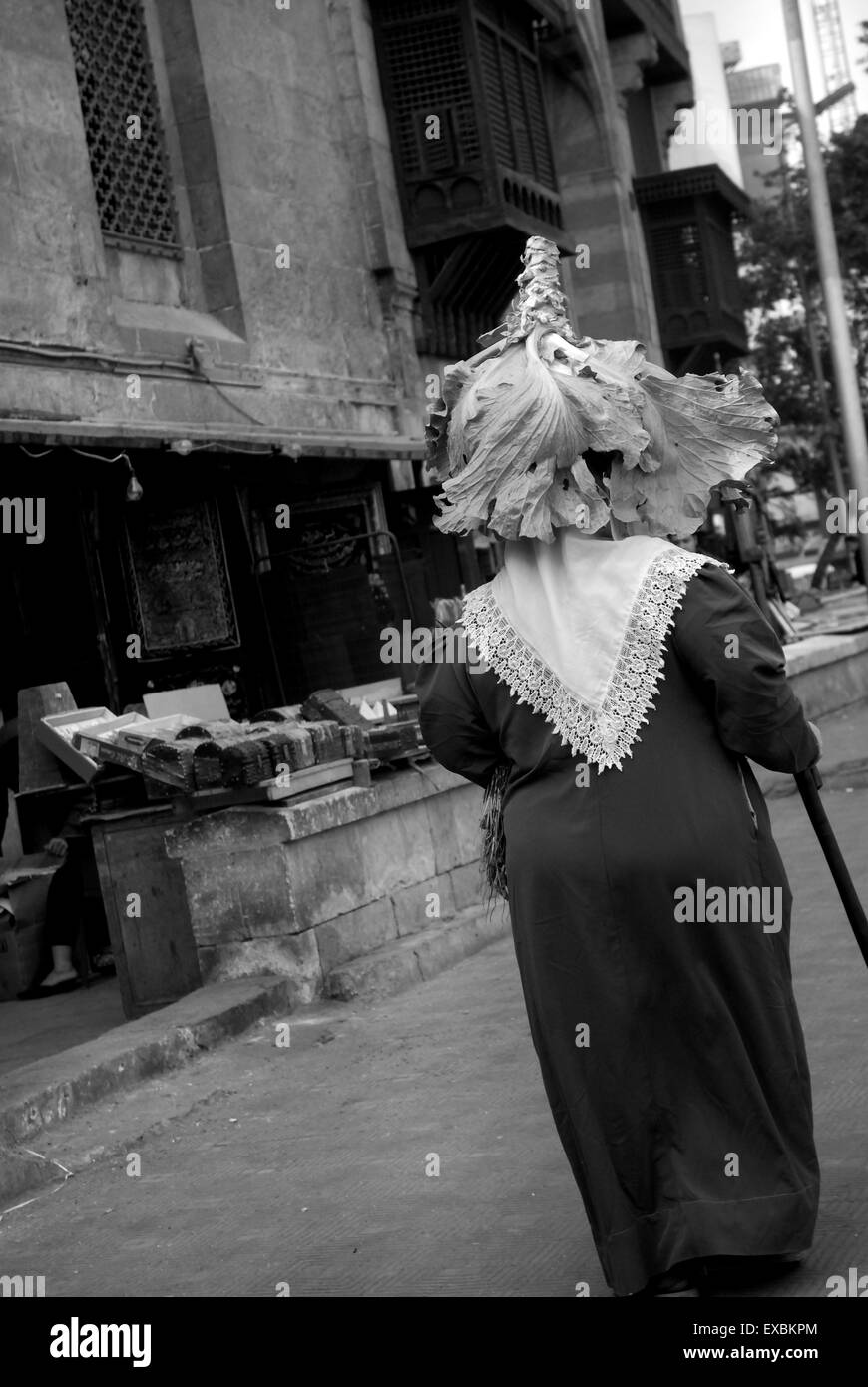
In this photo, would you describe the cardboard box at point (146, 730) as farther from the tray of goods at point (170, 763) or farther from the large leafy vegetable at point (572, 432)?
the large leafy vegetable at point (572, 432)

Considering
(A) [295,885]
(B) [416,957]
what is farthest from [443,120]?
(A) [295,885]

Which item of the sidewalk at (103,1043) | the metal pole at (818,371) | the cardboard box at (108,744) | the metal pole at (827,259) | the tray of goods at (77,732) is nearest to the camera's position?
the sidewalk at (103,1043)

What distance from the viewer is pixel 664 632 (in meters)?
3.56

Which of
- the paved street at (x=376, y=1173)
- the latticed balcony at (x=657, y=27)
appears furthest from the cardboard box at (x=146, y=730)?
the latticed balcony at (x=657, y=27)

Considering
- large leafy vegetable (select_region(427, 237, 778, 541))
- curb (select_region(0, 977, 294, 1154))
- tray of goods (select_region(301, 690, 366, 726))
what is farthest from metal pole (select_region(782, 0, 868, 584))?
large leafy vegetable (select_region(427, 237, 778, 541))

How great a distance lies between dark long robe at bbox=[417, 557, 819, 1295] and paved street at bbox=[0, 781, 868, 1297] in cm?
28

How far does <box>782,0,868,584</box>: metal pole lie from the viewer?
69.2ft

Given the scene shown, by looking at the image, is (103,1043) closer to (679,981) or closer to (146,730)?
(146,730)

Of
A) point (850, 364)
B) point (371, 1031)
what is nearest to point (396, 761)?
point (371, 1031)

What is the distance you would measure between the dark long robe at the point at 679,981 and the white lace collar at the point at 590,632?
0.15 feet

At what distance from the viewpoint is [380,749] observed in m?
8.05

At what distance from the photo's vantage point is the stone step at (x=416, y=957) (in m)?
7.05

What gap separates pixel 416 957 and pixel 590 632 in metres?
4.05

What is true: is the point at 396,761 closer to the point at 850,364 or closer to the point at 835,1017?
the point at 835,1017
